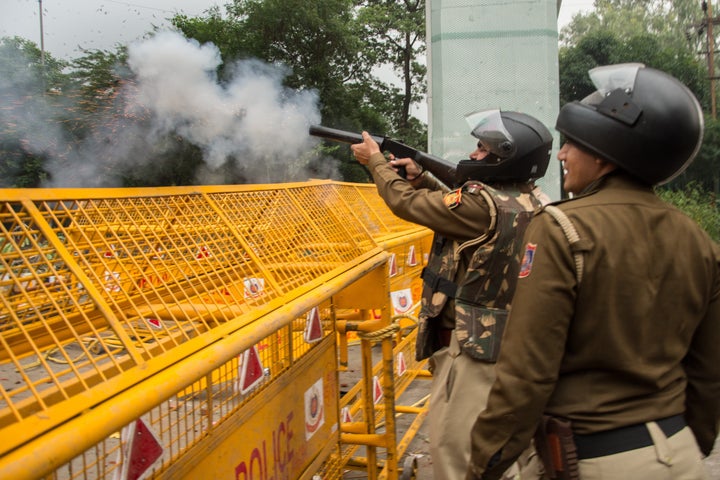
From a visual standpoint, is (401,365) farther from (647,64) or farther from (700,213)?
(647,64)

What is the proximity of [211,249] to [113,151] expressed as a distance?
8.49 meters

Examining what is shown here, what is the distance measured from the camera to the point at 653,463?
1616mm

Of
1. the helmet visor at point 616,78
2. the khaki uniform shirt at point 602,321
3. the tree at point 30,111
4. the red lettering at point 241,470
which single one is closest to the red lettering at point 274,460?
the red lettering at point 241,470

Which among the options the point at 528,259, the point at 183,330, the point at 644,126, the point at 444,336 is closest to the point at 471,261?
the point at 444,336

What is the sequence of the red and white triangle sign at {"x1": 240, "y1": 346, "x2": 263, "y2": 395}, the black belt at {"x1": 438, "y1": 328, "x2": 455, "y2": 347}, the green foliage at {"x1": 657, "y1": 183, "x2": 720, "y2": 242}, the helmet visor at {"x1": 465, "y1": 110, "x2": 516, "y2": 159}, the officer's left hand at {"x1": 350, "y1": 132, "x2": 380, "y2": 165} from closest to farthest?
1. the red and white triangle sign at {"x1": 240, "y1": 346, "x2": 263, "y2": 395}
2. the helmet visor at {"x1": 465, "y1": 110, "x2": 516, "y2": 159}
3. the black belt at {"x1": 438, "y1": 328, "x2": 455, "y2": 347}
4. the officer's left hand at {"x1": 350, "y1": 132, "x2": 380, "y2": 165}
5. the green foliage at {"x1": 657, "y1": 183, "x2": 720, "y2": 242}

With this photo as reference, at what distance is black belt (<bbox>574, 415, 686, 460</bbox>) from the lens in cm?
164

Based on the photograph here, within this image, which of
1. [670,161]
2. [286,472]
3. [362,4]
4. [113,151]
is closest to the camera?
[670,161]

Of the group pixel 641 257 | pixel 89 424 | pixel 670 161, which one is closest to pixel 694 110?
pixel 670 161

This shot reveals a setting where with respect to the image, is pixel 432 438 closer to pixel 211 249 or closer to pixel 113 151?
pixel 211 249

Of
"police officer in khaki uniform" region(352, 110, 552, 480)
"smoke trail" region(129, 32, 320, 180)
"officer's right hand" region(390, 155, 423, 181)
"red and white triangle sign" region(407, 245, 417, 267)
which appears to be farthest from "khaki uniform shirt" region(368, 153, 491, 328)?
"smoke trail" region(129, 32, 320, 180)

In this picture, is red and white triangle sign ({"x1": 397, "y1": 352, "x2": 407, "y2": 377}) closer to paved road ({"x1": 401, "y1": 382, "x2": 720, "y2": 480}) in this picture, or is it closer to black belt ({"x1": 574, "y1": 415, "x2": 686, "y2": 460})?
paved road ({"x1": 401, "y1": 382, "x2": 720, "y2": 480})

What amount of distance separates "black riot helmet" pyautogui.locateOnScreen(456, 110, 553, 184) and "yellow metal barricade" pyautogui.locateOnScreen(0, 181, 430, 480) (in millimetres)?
819

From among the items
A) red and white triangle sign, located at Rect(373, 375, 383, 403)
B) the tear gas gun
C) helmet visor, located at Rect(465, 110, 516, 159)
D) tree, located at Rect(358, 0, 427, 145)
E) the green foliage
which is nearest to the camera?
helmet visor, located at Rect(465, 110, 516, 159)

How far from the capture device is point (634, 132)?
1.71 m
